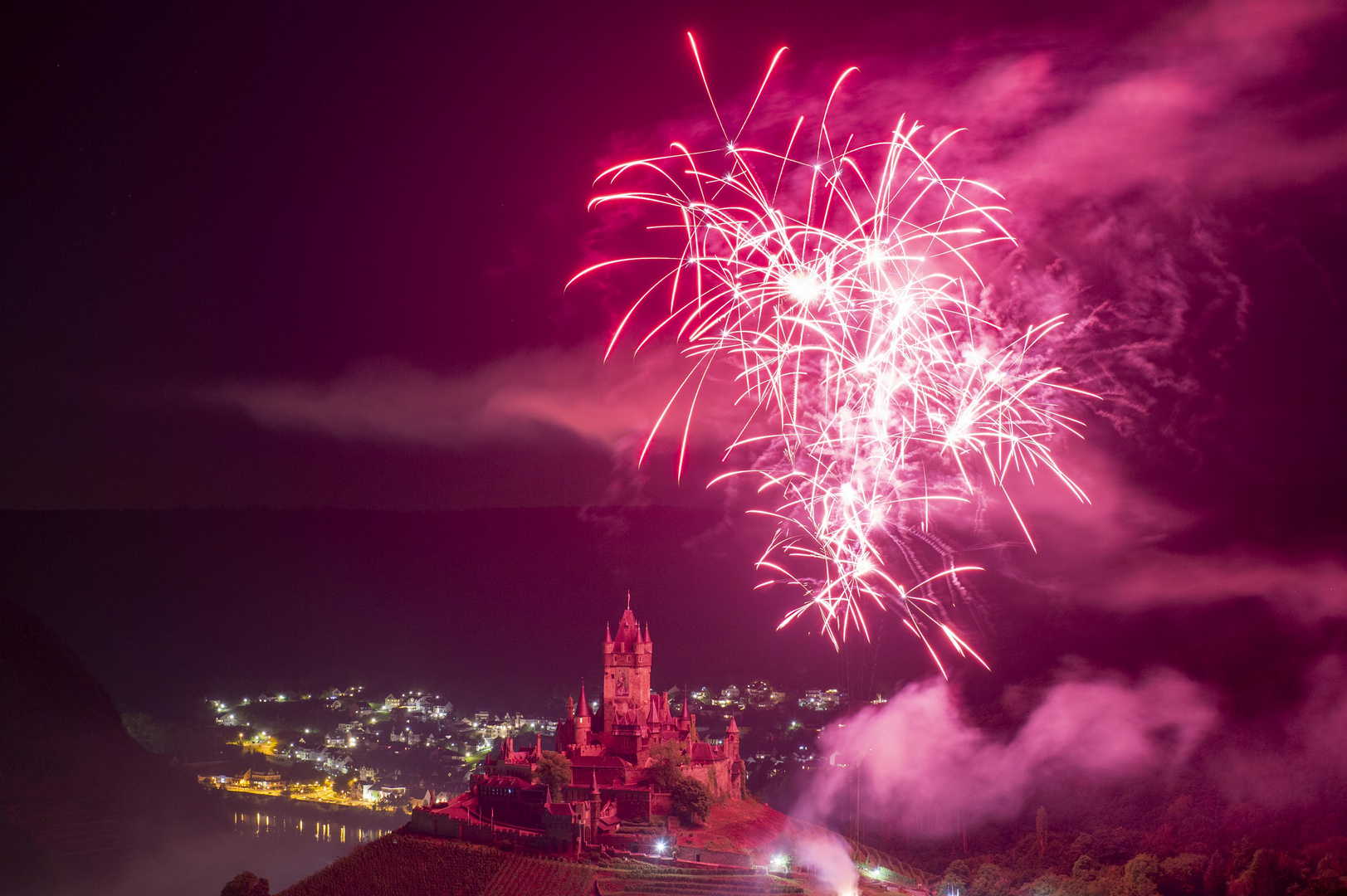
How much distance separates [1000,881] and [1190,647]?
15655 millimetres

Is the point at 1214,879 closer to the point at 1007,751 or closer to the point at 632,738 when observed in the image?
the point at 1007,751

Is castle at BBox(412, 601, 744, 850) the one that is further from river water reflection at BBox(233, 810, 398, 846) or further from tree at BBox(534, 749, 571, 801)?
river water reflection at BBox(233, 810, 398, 846)

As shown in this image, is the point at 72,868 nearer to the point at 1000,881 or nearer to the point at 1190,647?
the point at 1000,881

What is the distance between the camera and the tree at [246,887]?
1136 inches

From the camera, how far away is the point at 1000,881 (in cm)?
3425

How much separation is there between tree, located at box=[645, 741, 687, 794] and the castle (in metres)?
0.24

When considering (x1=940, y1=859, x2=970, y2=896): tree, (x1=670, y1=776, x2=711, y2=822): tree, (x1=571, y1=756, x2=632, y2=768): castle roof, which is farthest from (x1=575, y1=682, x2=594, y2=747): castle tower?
(x1=940, y1=859, x2=970, y2=896): tree

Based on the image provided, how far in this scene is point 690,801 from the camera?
32.1 metres

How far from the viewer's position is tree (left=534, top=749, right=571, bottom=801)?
106 ft

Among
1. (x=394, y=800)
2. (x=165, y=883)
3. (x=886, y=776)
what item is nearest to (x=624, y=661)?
(x=886, y=776)

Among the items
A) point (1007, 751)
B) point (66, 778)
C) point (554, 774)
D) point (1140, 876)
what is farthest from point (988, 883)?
point (66, 778)

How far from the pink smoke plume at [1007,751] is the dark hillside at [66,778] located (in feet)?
170

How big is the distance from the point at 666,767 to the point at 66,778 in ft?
208

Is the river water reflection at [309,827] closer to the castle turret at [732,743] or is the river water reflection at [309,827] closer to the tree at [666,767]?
the castle turret at [732,743]
